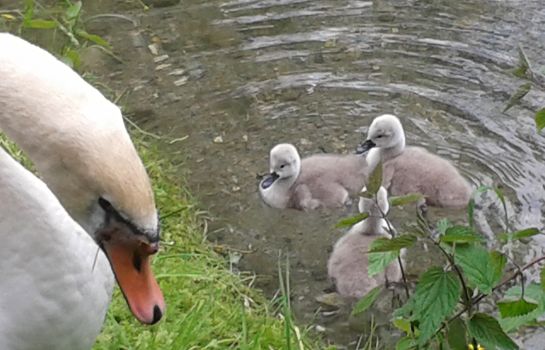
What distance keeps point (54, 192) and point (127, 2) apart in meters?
5.11

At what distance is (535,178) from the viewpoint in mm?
5062

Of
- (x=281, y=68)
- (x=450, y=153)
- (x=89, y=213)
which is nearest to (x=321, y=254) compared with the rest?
(x=450, y=153)

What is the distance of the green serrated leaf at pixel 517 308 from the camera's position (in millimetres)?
2254

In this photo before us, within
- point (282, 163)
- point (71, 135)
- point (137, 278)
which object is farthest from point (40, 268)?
point (282, 163)

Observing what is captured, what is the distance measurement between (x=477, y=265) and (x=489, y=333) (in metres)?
0.18

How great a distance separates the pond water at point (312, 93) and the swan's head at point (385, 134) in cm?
23

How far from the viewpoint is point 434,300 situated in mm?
2291

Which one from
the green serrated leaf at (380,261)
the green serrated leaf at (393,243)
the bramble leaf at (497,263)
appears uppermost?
the green serrated leaf at (393,243)

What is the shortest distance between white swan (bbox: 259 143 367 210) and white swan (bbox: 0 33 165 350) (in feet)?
8.40

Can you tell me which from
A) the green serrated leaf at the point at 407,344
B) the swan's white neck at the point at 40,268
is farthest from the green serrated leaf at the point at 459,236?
the swan's white neck at the point at 40,268

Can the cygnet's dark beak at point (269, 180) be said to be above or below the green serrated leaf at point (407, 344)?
below

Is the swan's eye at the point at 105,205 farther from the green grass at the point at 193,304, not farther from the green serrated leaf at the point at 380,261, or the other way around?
the green grass at the point at 193,304

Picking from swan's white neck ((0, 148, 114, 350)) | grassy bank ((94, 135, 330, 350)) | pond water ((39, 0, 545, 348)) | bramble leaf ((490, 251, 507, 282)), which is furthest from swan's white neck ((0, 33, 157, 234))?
pond water ((39, 0, 545, 348))

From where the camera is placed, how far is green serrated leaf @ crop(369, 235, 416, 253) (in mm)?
2287
